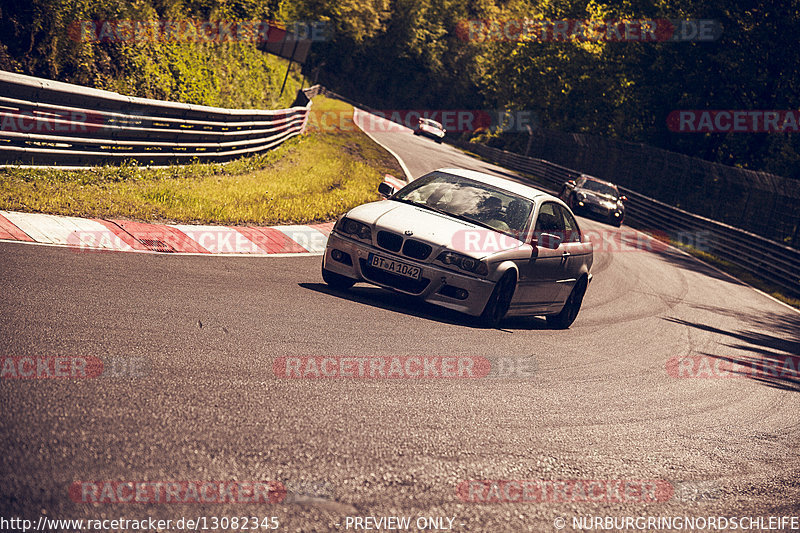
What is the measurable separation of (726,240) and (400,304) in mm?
21070

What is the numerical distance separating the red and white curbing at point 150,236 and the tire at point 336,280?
1666 millimetres

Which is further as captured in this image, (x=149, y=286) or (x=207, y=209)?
(x=207, y=209)

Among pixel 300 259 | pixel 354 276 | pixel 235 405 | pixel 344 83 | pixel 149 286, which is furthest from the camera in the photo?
pixel 344 83

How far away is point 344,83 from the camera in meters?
99.1

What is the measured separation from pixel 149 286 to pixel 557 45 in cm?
5522

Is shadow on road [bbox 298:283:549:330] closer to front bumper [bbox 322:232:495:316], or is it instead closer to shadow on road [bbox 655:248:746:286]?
front bumper [bbox 322:232:495:316]

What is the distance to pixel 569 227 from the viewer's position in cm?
1078

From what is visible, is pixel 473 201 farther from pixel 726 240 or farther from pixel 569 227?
pixel 726 240

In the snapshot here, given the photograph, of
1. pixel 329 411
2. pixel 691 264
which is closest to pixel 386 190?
pixel 329 411

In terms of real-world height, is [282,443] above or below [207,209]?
above

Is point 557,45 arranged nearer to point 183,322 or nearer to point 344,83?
point 344,83

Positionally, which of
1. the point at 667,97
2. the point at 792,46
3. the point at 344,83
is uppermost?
the point at 792,46

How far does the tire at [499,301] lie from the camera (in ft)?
29.3

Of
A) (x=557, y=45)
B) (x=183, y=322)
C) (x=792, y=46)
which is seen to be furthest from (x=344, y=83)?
(x=183, y=322)
